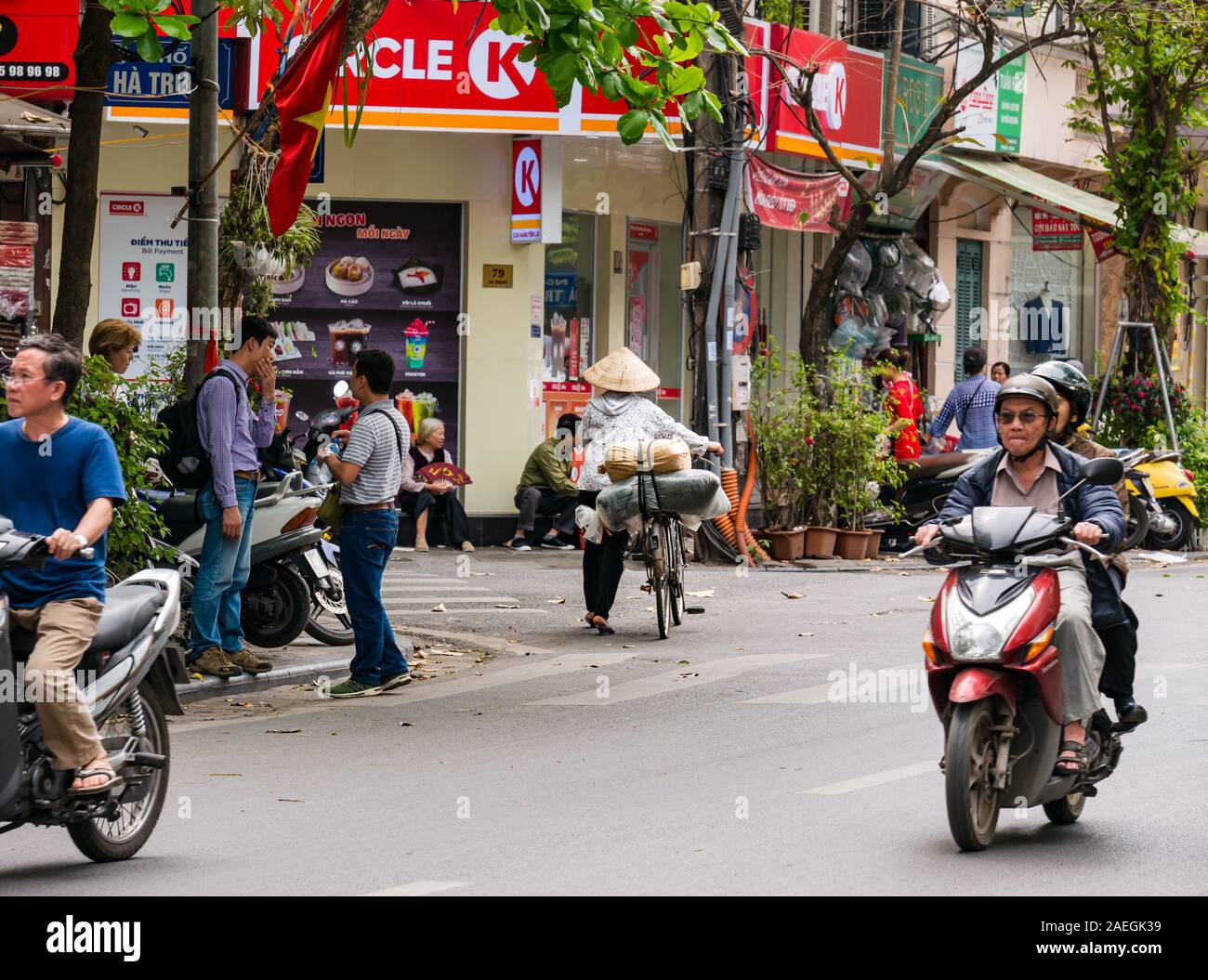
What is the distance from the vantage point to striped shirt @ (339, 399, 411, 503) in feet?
35.4

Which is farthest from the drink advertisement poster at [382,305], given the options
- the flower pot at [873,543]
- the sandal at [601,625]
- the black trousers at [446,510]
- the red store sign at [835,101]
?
the sandal at [601,625]

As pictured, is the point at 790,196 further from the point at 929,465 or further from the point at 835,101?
the point at 929,465

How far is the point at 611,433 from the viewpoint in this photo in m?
13.9

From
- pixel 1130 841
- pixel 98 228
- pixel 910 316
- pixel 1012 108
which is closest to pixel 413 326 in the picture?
pixel 98 228

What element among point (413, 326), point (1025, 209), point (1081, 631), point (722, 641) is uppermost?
point (1025, 209)

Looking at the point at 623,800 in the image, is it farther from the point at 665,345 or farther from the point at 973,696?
the point at 665,345

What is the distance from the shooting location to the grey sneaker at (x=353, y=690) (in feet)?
36.3

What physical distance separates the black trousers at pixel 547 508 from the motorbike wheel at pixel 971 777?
44.9 ft

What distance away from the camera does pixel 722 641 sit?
1321 cm

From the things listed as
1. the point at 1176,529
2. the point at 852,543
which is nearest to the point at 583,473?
the point at 852,543

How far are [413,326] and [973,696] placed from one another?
14.9 m

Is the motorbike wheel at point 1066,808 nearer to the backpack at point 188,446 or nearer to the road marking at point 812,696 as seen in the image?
the road marking at point 812,696

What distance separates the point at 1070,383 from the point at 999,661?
1.28 m
